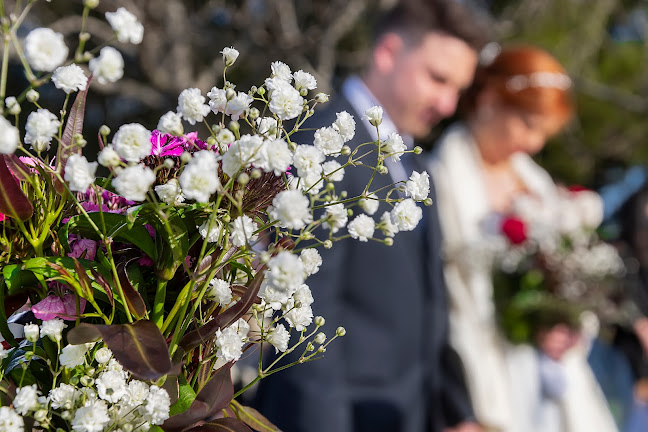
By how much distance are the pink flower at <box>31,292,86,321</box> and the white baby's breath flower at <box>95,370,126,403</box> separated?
8 centimetres

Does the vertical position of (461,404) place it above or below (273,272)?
below

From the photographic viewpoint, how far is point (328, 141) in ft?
2.70

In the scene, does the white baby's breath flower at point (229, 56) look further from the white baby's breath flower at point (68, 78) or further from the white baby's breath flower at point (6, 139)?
the white baby's breath flower at point (6, 139)

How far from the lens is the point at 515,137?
3473 millimetres

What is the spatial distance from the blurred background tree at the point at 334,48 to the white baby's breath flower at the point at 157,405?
9.34 ft

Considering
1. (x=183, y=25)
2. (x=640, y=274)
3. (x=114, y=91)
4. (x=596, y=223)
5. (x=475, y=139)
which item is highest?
(x=183, y=25)

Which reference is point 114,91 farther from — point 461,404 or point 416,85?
point 461,404

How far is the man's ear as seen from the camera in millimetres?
2596

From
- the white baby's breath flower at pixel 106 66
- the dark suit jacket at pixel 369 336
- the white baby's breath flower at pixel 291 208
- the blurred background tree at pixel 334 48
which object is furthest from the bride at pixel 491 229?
the white baby's breath flower at pixel 106 66

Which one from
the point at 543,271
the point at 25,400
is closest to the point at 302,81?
the point at 25,400

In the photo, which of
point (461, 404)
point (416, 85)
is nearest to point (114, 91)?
point (416, 85)

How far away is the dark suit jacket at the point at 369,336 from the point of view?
6.78ft

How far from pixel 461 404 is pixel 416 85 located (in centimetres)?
129

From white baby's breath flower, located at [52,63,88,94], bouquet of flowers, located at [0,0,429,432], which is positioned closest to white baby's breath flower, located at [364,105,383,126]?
bouquet of flowers, located at [0,0,429,432]
